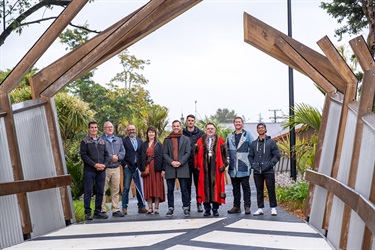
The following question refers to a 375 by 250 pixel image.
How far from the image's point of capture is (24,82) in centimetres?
2012

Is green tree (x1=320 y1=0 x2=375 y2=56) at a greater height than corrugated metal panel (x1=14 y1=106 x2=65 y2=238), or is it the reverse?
green tree (x1=320 y1=0 x2=375 y2=56)

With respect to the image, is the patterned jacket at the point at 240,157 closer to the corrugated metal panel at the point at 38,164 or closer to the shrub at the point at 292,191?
the shrub at the point at 292,191

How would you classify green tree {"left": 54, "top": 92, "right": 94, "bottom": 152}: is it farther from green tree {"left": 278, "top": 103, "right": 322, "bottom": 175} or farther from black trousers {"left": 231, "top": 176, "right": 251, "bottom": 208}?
black trousers {"left": 231, "top": 176, "right": 251, "bottom": 208}

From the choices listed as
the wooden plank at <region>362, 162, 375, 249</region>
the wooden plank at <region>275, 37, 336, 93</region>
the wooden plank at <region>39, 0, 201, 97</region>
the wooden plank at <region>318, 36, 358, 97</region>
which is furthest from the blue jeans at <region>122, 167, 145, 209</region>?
the wooden plank at <region>362, 162, 375, 249</region>

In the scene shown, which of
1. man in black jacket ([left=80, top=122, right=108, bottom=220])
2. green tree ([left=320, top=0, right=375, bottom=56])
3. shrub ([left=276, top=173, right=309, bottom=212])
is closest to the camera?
man in black jacket ([left=80, top=122, right=108, bottom=220])

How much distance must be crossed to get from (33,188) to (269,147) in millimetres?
4464

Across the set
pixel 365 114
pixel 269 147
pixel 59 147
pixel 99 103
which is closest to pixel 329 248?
pixel 365 114

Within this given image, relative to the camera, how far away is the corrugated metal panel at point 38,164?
945cm

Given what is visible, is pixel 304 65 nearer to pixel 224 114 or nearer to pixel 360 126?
pixel 360 126

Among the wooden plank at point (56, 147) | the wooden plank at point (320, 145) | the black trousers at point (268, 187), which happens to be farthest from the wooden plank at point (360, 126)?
the wooden plank at point (56, 147)

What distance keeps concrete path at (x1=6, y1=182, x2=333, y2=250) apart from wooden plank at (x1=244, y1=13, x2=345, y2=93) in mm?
2685

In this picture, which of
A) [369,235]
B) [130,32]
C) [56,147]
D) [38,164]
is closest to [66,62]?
[130,32]

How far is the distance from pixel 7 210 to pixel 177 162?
12.0 ft

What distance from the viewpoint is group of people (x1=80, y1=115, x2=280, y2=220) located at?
11266 millimetres
